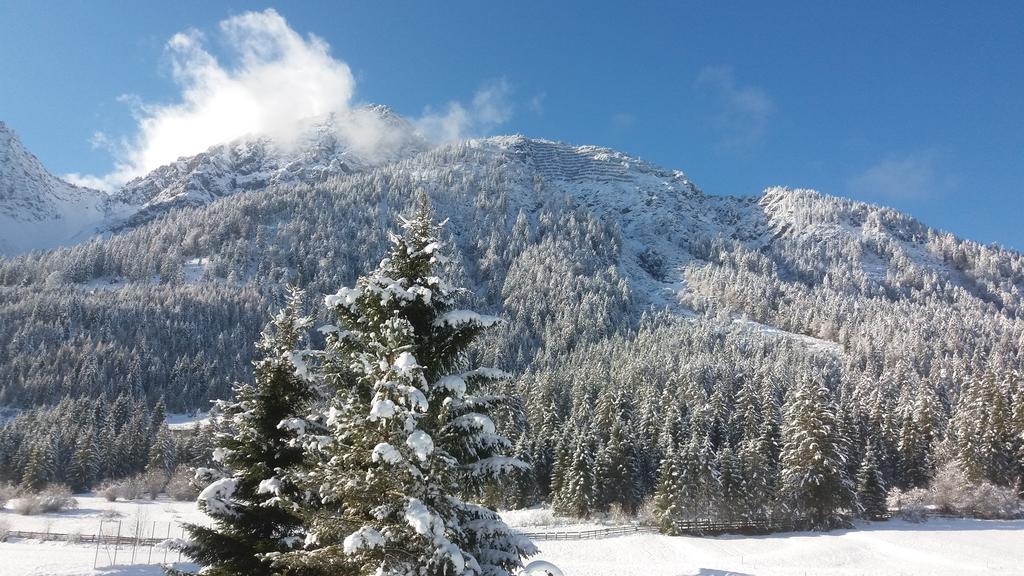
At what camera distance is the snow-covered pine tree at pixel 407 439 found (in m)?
Result: 8.52

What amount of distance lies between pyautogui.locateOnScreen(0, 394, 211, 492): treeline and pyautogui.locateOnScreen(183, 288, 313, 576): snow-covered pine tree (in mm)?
76812

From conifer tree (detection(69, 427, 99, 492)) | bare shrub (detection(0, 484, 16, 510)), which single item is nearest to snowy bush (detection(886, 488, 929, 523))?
bare shrub (detection(0, 484, 16, 510))

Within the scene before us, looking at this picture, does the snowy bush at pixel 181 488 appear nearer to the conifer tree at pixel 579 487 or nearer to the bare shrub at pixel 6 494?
the bare shrub at pixel 6 494

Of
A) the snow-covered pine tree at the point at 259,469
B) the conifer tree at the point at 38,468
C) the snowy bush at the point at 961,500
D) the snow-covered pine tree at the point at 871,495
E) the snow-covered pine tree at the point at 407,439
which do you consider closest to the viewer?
the snow-covered pine tree at the point at 407,439

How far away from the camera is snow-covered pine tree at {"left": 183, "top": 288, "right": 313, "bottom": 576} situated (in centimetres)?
1200

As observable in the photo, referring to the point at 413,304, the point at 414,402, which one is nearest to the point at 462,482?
the point at 414,402

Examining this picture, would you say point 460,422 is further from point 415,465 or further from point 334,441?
point 334,441

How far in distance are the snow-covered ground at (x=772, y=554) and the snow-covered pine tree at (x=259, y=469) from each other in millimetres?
25437

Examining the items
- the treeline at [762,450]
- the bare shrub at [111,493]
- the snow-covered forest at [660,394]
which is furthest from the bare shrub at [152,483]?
the treeline at [762,450]

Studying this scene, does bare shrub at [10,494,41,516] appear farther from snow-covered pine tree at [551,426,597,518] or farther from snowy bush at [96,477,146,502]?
snow-covered pine tree at [551,426,597,518]

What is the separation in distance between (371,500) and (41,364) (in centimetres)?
17095

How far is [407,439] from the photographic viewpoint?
834 centimetres

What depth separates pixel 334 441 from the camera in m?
9.85

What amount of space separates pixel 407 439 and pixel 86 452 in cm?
10139
